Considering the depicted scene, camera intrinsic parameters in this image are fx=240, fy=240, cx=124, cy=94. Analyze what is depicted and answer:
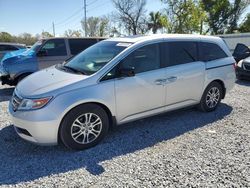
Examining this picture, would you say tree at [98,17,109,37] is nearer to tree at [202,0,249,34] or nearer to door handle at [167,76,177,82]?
tree at [202,0,249,34]

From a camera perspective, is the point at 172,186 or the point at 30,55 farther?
the point at 30,55

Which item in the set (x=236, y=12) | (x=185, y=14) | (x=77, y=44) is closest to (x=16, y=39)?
(x=185, y=14)

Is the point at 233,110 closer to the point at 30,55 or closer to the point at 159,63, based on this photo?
the point at 159,63

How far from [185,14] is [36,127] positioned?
29.1m

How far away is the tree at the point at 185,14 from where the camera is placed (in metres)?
28.7

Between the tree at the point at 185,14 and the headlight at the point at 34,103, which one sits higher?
the tree at the point at 185,14

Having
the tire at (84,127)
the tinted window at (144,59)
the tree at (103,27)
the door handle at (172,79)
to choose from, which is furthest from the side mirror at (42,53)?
the tree at (103,27)

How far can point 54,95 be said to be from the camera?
10.9 feet

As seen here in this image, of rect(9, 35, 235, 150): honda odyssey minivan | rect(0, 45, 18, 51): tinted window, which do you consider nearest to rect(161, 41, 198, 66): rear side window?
rect(9, 35, 235, 150): honda odyssey minivan

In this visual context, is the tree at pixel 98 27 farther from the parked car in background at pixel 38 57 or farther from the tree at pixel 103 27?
the parked car in background at pixel 38 57

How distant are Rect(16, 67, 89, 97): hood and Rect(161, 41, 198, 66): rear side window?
159cm

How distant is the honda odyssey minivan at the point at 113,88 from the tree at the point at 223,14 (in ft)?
133

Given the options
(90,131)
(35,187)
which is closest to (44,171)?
(35,187)

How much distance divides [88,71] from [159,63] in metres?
1.27
